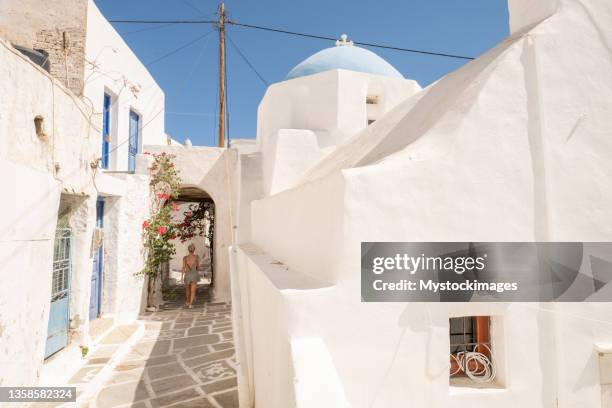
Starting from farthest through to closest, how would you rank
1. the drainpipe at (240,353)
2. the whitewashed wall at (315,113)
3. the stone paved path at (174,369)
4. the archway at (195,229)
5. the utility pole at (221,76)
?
1. the utility pole at (221,76)
2. the archway at (195,229)
3. the whitewashed wall at (315,113)
4. the stone paved path at (174,369)
5. the drainpipe at (240,353)

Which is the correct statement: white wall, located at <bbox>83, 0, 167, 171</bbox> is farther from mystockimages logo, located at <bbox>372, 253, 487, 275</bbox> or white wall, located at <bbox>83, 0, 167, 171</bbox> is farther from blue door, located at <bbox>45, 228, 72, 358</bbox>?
mystockimages logo, located at <bbox>372, 253, 487, 275</bbox>

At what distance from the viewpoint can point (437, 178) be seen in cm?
240

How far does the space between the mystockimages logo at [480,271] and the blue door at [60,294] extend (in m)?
4.35

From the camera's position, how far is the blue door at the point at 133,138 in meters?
9.32

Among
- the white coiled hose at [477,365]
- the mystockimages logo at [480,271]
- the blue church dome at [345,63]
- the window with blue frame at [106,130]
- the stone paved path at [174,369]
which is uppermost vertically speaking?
the blue church dome at [345,63]

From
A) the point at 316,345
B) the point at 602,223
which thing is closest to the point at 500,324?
the point at 602,223

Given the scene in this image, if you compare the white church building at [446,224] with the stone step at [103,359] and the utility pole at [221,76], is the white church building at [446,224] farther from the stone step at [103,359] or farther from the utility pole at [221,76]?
the utility pole at [221,76]

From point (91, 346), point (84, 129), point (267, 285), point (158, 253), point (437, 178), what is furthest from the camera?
point (158, 253)

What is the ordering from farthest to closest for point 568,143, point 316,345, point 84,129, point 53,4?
point 53,4
point 84,129
point 568,143
point 316,345

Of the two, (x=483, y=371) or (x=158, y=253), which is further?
(x=158, y=253)

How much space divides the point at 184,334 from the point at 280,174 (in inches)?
138

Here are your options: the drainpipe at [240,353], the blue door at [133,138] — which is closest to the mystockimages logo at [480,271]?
the drainpipe at [240,353]

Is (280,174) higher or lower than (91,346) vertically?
higher

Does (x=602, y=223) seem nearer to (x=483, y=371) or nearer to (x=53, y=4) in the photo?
(x=483, y=371)
